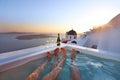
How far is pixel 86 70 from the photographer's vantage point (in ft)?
5.90

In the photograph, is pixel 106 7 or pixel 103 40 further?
pixel 106 7

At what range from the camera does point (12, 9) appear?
19.5ft

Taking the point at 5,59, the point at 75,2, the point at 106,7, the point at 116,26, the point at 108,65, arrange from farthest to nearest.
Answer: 1. the point at 75,2
2. the point at 106,7
3. the point at 116,26
4. the point at 108,65
5. the point at 5,59

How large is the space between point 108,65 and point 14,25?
27.8ft

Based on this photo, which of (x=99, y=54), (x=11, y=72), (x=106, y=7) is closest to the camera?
(x=11, y=72)

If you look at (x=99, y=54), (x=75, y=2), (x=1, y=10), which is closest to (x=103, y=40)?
(x=99, y=54)

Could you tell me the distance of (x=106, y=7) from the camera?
3408 millimetres

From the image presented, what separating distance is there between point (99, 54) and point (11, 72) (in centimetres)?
169

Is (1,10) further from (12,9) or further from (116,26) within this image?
(116,26)

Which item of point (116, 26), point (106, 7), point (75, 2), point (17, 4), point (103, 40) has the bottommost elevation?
point (103, 40)

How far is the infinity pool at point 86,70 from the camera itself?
4.94 ft

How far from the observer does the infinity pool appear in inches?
59.3

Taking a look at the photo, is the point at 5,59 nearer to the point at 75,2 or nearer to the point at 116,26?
the point at 116,26

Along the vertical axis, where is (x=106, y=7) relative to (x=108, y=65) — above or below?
above
